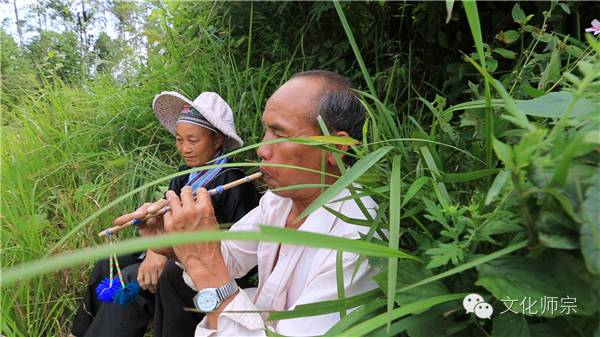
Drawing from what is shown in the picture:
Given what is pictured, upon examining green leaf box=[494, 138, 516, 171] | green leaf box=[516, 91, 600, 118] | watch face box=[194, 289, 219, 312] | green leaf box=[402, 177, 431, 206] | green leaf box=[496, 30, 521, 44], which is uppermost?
green leaf box=[496, 30, 521, 44]

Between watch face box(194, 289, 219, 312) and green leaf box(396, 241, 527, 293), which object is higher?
green leaf box(396, 241, 527, 293)

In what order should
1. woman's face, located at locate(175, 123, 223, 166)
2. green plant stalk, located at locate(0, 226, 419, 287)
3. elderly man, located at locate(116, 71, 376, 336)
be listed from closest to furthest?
1. green plant stalk, located at locate(0, 226, 419, 287)
2. elderly man, located at locate(116, 71, 376, 336)
3. woman's face, located at locate(175, 123, 223, 166)

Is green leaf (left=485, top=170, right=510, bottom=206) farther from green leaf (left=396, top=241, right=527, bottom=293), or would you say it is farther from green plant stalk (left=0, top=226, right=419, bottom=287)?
green plant stalk (left=0, top=226, right=419, bottom=287)

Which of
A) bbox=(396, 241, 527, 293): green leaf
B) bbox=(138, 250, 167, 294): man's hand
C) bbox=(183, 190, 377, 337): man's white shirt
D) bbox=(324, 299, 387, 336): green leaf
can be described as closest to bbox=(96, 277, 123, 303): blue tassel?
bbox=(138, 250, 167, 294): man's hand

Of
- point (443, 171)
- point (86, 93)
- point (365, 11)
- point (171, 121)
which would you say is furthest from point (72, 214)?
point (443, 171)

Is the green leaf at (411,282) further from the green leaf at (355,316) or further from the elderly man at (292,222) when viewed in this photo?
the elderly man at (292,222)

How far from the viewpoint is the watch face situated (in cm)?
87

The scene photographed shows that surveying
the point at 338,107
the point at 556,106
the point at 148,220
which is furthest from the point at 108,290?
the point at 556,106

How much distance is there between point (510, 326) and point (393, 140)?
239 millimetres

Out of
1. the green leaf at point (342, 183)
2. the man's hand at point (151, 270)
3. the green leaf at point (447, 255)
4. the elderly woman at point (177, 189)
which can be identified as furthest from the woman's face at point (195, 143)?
the green leaf at point (447, 255)

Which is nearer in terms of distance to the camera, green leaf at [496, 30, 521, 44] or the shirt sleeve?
the shirt sleeve

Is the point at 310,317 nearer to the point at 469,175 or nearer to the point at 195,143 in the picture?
the point at 469,175

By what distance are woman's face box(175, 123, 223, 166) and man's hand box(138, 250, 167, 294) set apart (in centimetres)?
42

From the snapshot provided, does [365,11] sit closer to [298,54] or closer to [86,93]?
[298,54]
